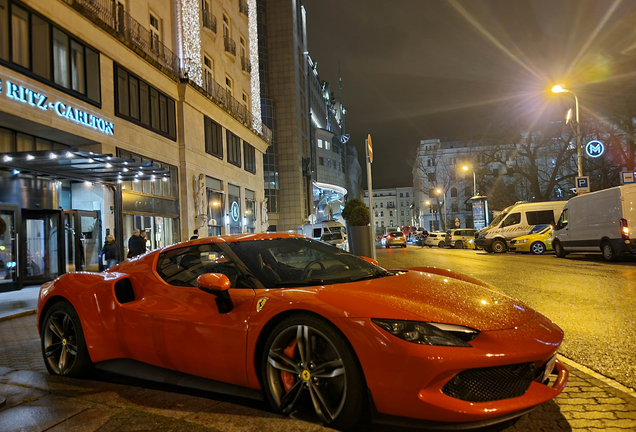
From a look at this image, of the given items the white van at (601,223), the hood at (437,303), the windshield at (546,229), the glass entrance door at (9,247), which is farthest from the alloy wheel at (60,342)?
the windshield at (546,229)

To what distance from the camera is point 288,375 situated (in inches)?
116

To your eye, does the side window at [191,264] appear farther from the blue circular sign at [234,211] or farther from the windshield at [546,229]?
the blue circular sign at [234,211]

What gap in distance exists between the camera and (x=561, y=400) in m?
3.25

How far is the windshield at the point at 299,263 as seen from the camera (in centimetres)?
340

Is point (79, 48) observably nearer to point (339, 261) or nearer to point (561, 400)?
point (339, 261)

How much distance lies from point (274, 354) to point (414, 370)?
91 cm

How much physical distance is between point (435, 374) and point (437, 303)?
514mm

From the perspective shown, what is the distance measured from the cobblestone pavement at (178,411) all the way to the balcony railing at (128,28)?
1532cm

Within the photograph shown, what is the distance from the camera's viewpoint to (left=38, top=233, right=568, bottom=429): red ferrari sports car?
248cm

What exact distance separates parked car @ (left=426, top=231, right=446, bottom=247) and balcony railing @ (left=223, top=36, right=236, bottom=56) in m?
23.1

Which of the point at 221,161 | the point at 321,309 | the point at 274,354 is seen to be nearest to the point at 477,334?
the point at 321,309

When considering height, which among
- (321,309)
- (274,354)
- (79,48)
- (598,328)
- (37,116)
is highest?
(79,48)

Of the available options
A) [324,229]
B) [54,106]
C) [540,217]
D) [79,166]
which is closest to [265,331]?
[79,166]

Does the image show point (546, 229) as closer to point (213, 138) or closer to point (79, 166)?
point (213, 138)
